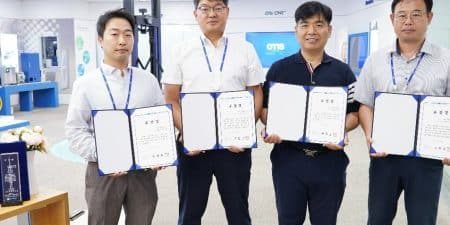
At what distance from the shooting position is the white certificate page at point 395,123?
2.04m

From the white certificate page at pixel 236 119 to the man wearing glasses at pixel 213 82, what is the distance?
0.20 ft

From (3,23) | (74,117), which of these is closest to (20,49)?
(3,23)

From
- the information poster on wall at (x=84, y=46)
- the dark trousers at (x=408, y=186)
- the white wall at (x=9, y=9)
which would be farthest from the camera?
the information poster on wall at (x=84, y=46)

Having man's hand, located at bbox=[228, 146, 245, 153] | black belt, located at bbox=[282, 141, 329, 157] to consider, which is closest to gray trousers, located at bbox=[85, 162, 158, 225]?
man's hand, located at bbox=[228, 146, 245, 153]

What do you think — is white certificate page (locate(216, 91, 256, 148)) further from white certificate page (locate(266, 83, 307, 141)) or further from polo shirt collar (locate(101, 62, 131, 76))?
polo shirt collar (locate(101, 62, 131, 76))

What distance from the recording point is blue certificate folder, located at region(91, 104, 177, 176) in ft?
6.55

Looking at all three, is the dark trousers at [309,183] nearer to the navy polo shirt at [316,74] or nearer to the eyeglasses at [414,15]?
the navy polo shirt at [316,74]

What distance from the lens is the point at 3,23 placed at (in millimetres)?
11016

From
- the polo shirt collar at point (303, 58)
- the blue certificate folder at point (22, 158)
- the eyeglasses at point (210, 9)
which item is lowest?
the blue certificate folder at point (22, 158)

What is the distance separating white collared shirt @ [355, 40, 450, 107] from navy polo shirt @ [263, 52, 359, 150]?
8 centimetres

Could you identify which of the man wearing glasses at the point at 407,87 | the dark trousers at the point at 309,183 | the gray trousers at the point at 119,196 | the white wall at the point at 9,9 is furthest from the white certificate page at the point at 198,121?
the white wall at the point at 9,9

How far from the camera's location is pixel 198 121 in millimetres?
2203

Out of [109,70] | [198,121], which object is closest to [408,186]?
[198,121]

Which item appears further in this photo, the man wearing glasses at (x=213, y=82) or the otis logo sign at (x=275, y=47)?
the otis logo sign at (x=275, y=47)
